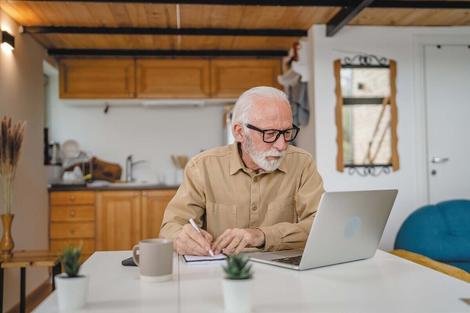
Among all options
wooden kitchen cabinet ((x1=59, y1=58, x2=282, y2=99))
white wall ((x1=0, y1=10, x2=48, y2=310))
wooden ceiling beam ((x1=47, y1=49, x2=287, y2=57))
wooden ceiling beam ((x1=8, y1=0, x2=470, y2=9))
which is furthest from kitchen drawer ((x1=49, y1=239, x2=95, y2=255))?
wooden ceiling beam ((x1=8, y1=0, x2=470, y2=9))

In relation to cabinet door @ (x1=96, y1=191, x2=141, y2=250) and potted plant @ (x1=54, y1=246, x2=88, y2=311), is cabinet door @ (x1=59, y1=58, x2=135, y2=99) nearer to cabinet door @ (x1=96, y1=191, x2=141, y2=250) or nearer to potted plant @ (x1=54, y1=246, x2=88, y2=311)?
cabinet door @ (x1=96, y1=191, x2=141, y2=250)

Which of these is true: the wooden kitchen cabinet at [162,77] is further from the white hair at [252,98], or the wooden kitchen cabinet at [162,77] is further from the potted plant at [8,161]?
the white hair at [252,98]

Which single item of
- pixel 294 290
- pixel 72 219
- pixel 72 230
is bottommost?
pixel 72 230

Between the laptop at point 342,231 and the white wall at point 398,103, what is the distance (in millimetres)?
2596

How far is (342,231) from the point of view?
4.19ft

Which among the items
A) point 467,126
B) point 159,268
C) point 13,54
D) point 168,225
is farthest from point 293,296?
point 467,126

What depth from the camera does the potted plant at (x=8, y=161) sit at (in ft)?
9.84

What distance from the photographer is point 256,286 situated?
3.54 feet

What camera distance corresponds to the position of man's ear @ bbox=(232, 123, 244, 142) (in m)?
1.79

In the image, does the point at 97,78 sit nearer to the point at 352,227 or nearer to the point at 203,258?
the point at 203,258

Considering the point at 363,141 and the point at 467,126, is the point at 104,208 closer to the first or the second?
the point at 363,141

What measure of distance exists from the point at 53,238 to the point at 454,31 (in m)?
4.24

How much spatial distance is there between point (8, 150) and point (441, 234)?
284 cm

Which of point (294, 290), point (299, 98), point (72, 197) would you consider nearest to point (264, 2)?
point (299, 98)
